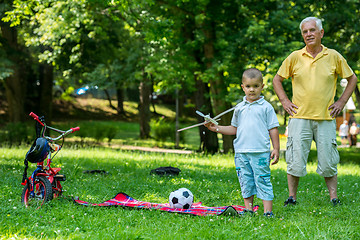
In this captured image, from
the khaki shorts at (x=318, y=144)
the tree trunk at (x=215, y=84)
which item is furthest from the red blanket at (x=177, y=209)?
the tree trunk at (x=215, y=84)

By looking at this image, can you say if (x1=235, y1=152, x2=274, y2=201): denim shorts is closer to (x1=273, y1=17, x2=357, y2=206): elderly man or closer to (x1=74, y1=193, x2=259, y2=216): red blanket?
(x1=74, y1=193, x2=259, y2=216): red blanket

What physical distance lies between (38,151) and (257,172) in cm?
250

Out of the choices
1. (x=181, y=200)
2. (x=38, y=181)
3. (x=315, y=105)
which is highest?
(x=315, y=105)

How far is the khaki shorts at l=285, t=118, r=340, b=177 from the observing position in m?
5.40

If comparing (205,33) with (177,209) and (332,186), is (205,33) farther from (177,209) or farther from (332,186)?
(177,209)

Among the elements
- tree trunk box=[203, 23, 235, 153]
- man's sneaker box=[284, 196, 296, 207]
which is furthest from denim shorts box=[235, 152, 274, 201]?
tree trunk box=[203, 23, 235, 153]

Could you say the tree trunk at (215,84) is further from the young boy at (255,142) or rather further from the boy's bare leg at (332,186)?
the young boy at (255,142)

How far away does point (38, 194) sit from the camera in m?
5.09

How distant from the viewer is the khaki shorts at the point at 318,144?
5.40 m

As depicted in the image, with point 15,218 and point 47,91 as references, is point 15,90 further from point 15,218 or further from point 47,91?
point 15,218

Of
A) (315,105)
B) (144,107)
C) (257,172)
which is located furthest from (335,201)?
(144,107)

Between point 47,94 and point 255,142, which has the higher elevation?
point 47,94

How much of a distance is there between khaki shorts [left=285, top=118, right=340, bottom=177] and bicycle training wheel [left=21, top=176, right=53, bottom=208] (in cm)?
299

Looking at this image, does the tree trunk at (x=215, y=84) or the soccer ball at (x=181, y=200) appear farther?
the tree trunk at (x=215, y=84)
